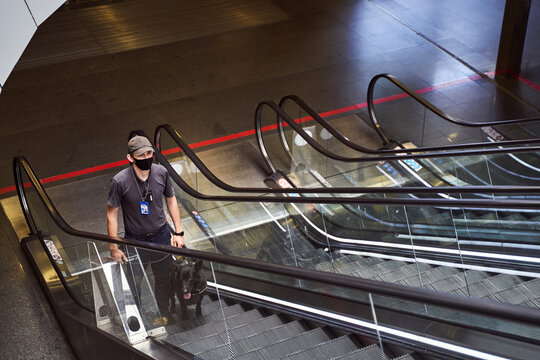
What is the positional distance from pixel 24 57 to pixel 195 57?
299 cm

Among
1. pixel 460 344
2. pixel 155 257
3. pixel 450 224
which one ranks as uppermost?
pixel 460 344

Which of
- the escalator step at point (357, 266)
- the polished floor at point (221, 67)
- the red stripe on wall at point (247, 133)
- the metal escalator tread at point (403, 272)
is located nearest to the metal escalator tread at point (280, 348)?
the metal escalator tread at point (403, 272)

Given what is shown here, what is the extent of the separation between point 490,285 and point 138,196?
2.51 m

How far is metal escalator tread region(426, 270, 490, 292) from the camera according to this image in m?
4.72

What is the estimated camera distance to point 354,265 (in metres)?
5.77

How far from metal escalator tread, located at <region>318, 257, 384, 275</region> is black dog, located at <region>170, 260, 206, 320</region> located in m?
1.64

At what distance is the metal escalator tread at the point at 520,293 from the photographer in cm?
434

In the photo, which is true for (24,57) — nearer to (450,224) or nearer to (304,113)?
(304,113)

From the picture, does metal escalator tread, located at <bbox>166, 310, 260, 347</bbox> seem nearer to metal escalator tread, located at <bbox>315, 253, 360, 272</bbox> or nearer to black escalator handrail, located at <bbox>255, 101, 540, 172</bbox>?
metal escalator tread, located at <bbox>315, 253, 360, 272</bbox>

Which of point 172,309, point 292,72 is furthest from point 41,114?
point 172,309

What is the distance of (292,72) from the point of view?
37.8 ft

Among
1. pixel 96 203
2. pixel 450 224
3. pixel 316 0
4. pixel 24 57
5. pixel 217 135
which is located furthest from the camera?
pixel 316 0

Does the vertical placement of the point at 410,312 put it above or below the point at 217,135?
above

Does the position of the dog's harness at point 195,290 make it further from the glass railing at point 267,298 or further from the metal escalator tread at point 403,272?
the metal escalator tread at point 403,272
